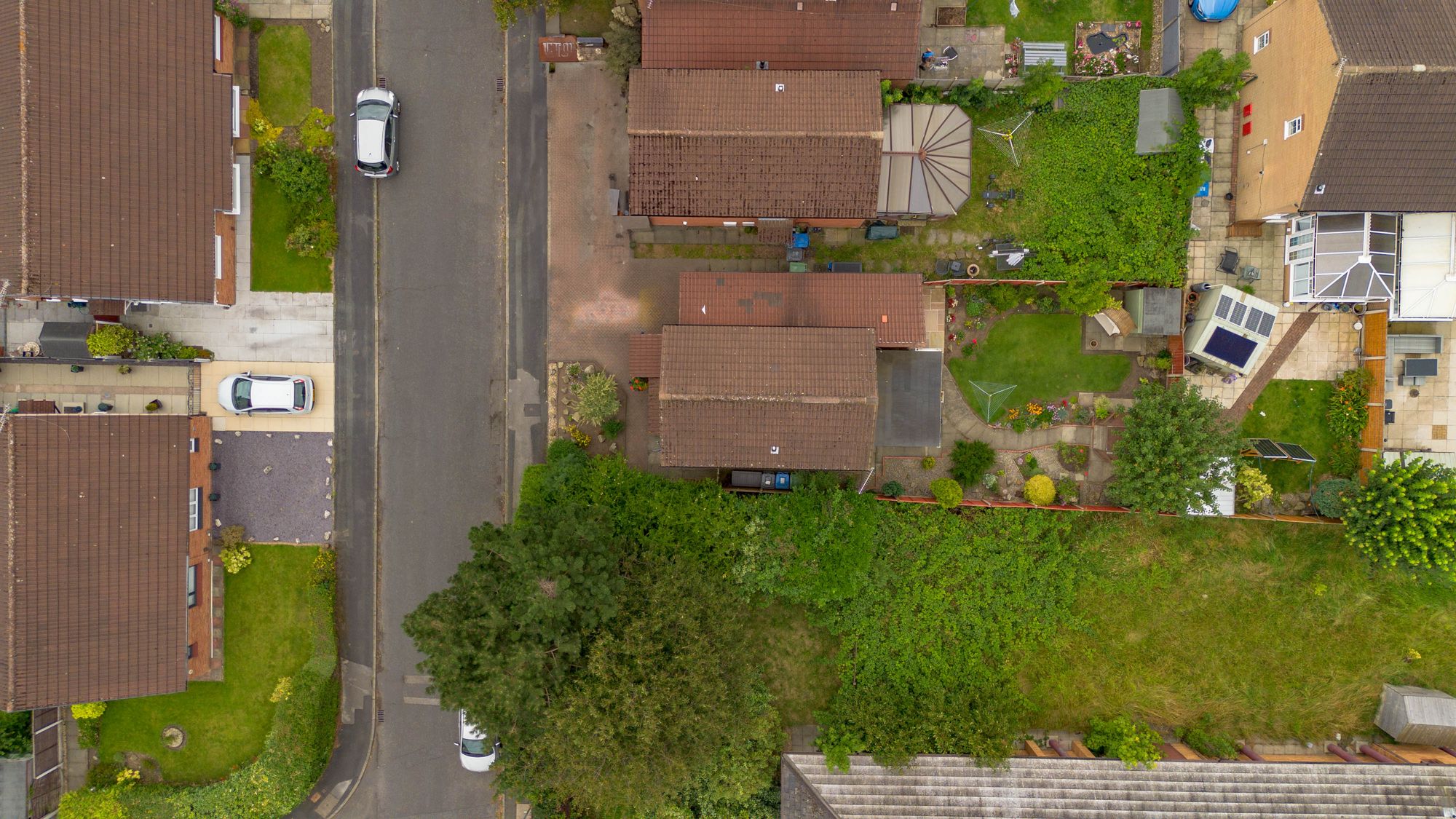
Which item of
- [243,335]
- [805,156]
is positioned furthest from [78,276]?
[805,156]

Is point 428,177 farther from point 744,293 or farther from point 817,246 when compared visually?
point 817,246

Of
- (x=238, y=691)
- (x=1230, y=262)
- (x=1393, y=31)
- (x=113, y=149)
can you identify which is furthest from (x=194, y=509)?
(x=1393, y=31)

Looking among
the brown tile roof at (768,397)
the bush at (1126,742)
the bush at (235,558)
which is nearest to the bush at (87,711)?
the bush at (235,558)

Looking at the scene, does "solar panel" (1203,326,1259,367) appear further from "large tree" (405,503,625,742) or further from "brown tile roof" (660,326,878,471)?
"large tree" (405,503,625,742)

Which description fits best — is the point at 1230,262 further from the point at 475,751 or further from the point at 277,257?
the point at 277,257

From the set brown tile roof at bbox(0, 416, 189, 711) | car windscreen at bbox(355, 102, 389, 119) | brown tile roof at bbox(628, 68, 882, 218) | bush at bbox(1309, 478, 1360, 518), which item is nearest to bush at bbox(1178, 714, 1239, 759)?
bush at bbox(1309, 478, 1360, 518)
